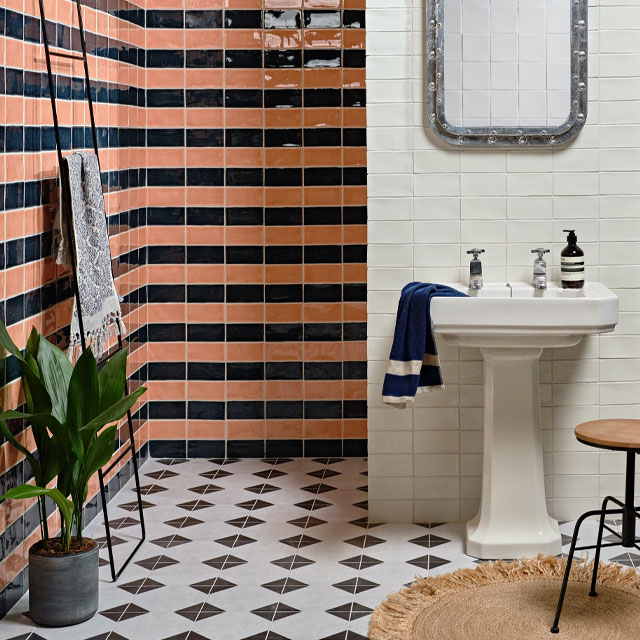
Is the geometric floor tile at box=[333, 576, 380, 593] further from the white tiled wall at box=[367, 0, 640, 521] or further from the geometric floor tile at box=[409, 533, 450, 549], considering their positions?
the white tiled wall at box=[367, 0, 640, 521]

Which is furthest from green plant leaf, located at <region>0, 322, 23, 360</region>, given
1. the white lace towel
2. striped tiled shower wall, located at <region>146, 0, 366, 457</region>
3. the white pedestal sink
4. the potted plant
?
striped tiled shower wall, located at <region>146, 0, 366, 457</region>

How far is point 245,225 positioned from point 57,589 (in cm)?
225

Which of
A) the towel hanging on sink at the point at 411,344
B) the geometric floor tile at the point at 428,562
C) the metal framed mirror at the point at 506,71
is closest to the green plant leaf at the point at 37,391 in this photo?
the towel hanging on sink at the point at 411,344

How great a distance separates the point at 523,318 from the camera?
133 inches

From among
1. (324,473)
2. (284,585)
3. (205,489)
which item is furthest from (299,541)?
(324,473)

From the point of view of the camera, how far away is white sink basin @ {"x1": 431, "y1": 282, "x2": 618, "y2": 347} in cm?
336

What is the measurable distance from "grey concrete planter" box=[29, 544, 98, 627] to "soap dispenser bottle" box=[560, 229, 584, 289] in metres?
1.97

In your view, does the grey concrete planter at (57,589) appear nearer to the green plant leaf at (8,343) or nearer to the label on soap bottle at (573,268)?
the green plant leaf at (8,343)

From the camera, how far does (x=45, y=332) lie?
3.53m

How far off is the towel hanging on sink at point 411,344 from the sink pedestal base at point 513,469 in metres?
0.29

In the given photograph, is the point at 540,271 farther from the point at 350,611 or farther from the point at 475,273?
the point at 350,611

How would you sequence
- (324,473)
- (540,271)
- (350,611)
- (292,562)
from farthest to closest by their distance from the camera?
1. (324,473)
2. (540,271)
3. (292,562)
4. (350,611)

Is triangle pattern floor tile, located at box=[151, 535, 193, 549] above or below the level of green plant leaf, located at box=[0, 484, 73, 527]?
below

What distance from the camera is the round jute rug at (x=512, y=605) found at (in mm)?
3021
